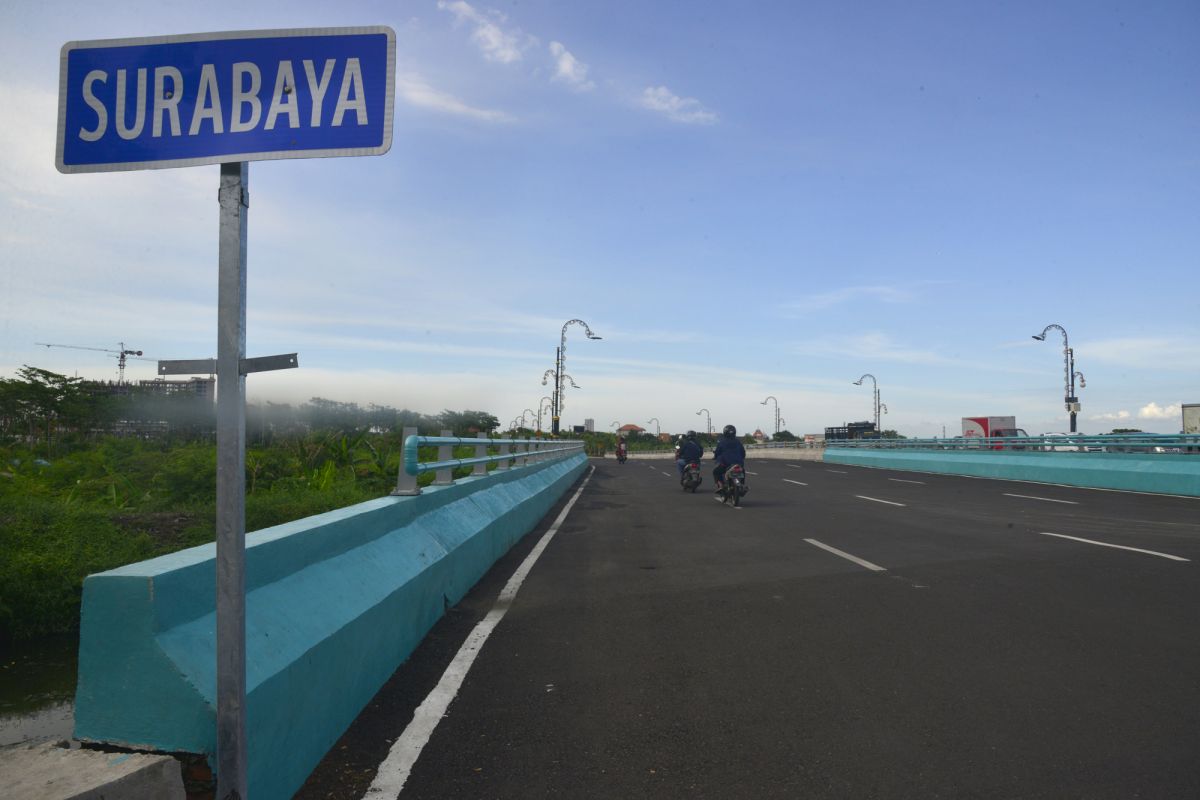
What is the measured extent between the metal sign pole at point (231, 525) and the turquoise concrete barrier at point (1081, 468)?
22446 millimetres

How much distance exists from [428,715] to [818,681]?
2346 millimetres

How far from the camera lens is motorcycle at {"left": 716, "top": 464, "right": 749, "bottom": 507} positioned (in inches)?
665

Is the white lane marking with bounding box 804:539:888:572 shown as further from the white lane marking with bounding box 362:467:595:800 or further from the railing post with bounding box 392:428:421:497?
the railing post with bounding box 392:428:421:497

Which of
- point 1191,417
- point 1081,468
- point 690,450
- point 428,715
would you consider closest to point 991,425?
point 1191,417

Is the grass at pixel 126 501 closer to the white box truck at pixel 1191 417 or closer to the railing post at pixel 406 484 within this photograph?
the railing post at pixel 406 484

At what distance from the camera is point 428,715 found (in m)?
4.18

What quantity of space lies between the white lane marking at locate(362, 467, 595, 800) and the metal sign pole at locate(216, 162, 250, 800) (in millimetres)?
744

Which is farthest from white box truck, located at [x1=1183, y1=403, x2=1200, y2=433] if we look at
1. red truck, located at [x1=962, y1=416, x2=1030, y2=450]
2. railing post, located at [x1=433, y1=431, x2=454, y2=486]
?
railing post, located at [x1=433, y1=431, x2=454, y2=486]

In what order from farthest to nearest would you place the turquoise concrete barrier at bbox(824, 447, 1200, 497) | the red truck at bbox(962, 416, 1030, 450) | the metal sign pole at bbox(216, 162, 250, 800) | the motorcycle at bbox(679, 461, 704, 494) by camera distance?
the red truck at bbox(962, 416, 1030, 450) → the motorcycle at bbox(679, 461, 704, 494) → the turquoise concrete barrier at bbox(824, 447, 1200, 497) → the metal sign pole at bbox(216, 162, 250, 800)

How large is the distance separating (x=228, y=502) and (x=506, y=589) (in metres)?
5.21

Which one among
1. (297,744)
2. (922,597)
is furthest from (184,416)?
(922,597)

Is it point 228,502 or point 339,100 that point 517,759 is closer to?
point 228,502

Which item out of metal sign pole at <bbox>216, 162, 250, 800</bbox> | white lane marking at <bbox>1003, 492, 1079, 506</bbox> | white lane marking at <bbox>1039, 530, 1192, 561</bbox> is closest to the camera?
metal sign pole at <bbox>216, 162, 250, 800</bbox>

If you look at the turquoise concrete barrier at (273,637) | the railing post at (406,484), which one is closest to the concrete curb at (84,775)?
the turquoise concrete barrier at (273,637)
